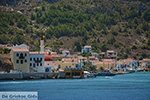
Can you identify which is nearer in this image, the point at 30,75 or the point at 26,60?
the point at 30,75

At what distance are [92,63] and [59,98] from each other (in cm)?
9320

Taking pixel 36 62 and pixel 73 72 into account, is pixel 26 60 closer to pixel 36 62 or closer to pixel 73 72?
pixel 36 62

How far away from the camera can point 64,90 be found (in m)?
76.7

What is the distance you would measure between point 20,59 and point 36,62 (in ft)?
15.0

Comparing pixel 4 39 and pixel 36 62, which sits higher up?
pixel 4 39

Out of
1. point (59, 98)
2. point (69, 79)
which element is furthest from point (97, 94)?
point (69, 79)

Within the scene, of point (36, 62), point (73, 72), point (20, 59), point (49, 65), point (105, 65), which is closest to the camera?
point (73, 72)

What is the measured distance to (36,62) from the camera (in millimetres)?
107125

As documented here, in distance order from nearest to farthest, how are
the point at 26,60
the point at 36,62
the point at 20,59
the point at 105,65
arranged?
the point at 20,59 < the point at 26,60 < the point at 36,62 < the point at 105,65

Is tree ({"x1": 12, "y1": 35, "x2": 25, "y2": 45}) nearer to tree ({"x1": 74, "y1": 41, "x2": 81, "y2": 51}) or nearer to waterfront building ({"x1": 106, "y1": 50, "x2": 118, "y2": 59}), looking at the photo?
tree ({"x1": 74, "y1": 41, "x2": 81, "y2": 51})

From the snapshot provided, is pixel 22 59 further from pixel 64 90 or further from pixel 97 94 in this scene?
pixel 97 94

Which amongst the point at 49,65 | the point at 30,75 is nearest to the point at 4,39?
the point at 49,65

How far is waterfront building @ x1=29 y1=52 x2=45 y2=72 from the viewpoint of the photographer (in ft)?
349

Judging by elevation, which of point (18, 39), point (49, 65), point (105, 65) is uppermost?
point (18, 39)
